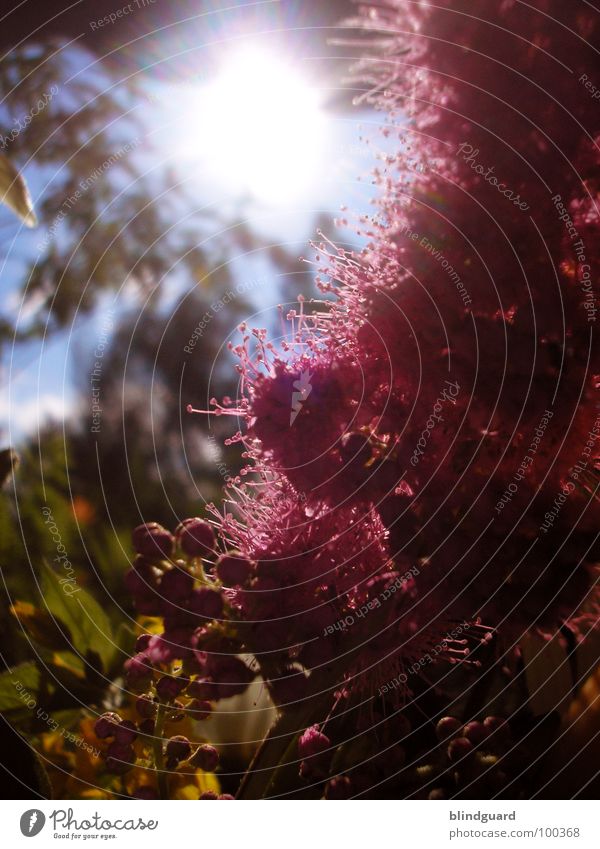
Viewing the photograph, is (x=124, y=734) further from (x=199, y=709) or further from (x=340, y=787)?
(x=340, y=787)

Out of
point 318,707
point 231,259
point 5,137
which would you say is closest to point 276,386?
point 318,707

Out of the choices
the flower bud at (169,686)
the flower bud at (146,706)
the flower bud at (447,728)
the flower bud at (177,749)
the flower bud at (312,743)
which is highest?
the flower bud at (169,686)

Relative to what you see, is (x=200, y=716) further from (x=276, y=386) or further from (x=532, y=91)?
(x=532, y=91)

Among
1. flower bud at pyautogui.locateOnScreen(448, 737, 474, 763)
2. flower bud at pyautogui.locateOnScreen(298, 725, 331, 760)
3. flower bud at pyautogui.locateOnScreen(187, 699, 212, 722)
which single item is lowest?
flower bud at pyautogui.locateOnScreen(448, 737, 474, 763)

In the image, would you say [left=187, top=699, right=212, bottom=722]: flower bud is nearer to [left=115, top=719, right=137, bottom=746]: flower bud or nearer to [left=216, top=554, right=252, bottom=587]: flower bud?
[left=115, top=719, right=137, bottom=746]: flower bud

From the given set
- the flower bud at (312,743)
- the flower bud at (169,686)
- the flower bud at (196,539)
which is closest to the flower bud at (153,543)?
the flower bud at (196,539)

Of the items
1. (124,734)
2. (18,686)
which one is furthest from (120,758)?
(18,686)

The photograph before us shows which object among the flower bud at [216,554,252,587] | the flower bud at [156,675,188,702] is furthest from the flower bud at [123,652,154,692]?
the flower bud at [216,554,252,587]

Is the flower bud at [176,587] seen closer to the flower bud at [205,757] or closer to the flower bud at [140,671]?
the flower bud at [140,671]
